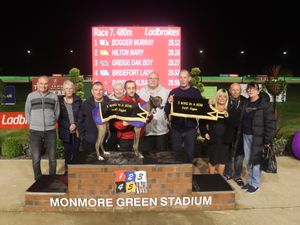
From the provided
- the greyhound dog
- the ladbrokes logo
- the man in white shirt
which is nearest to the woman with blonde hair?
the man in white shirt

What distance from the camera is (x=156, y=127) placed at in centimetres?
553

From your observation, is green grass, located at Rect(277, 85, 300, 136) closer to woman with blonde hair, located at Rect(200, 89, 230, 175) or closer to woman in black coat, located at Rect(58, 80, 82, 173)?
woman with blonde hair, located at Rect(200, 89, 230, 175)

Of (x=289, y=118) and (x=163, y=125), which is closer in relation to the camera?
(x=163, y=125)

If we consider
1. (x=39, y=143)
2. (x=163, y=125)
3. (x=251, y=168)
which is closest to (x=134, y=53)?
(x=163, y=125)

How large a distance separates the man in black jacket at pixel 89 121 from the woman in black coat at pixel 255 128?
2.11 metres

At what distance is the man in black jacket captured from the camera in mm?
5117

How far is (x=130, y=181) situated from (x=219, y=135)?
5.56 ft

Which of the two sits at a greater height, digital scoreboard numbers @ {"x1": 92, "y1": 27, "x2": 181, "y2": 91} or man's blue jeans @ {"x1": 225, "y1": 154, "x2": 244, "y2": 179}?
digital scoreboard numbers @ {"x1": 92, "y1": 27, "x2": 181, "y2": 91}

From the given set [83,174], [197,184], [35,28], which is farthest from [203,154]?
[35,28]

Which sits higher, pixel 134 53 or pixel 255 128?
pixel 134 53

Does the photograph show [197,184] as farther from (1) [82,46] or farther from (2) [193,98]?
(1) [82,46]

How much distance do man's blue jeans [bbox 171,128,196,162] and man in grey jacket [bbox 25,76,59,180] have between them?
6.10 ft

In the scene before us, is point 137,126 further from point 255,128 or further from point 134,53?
point 134,53

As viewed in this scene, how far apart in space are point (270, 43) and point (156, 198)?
62.5 meters
